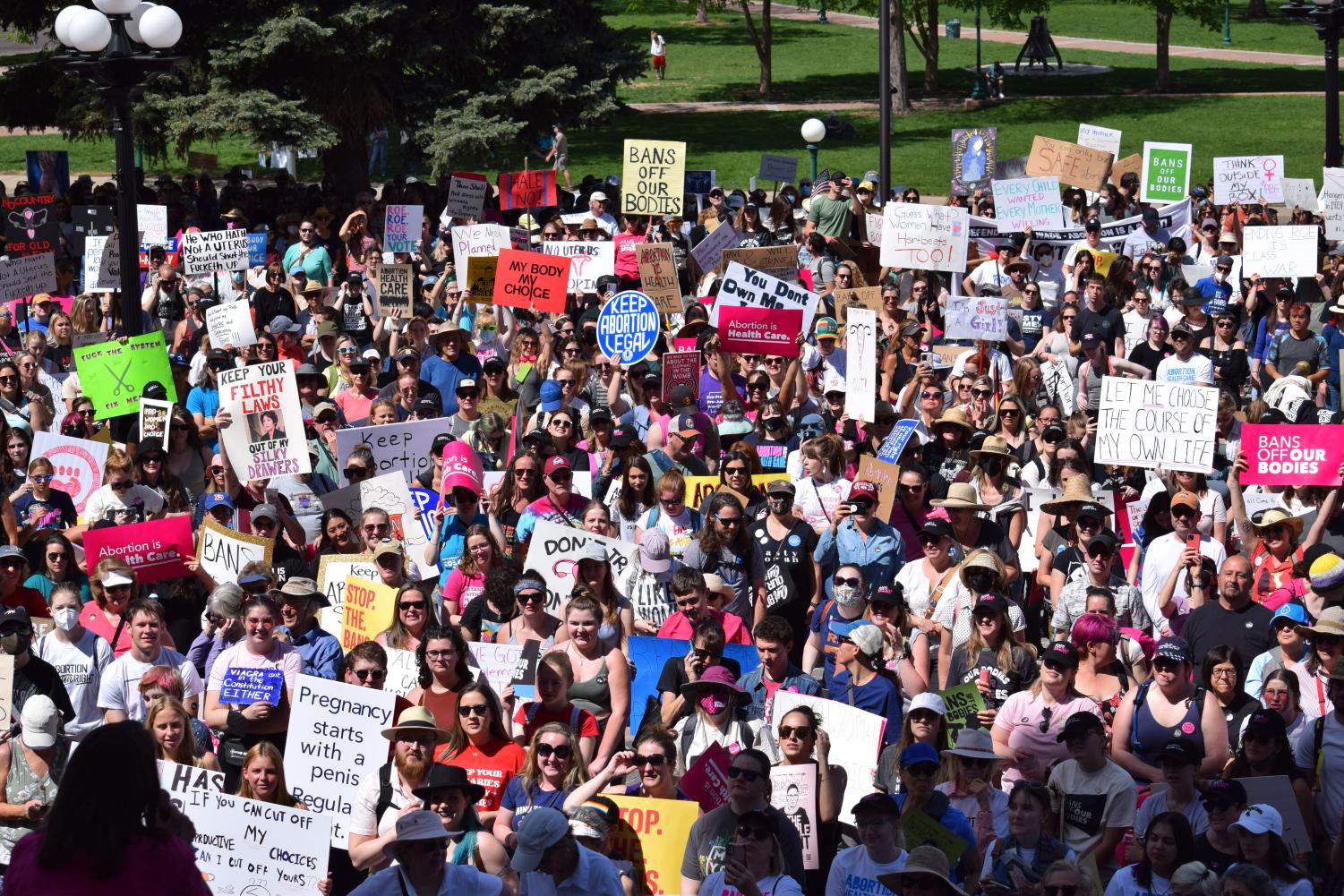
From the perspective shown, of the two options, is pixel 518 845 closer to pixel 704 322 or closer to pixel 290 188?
pixel 704 322

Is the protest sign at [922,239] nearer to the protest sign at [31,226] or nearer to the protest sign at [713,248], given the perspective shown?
the protest sign at [713,248]

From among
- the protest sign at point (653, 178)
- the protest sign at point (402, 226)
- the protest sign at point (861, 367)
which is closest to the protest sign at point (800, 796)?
the protest sign at point (861, 367)

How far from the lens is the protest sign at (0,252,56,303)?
56.5 feet

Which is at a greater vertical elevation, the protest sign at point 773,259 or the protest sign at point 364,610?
the protest sign at point 773,259

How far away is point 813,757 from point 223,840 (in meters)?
2.53

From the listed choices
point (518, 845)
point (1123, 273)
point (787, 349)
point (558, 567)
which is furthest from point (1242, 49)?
point (518, 845)

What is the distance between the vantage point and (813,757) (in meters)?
8.39

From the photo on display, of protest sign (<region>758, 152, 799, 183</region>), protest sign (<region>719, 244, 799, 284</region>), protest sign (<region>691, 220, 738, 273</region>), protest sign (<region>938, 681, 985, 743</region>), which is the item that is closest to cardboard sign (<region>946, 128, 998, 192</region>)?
protest sign (<region>758, 152, 799, 183</region>)

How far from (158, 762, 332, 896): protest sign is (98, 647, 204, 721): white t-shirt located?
59.4 inches

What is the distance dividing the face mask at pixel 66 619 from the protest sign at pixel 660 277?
7.91 meters

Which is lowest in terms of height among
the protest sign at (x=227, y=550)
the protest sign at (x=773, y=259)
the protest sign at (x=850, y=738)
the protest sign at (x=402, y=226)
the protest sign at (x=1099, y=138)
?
the protest sign at (x=850, y=738)

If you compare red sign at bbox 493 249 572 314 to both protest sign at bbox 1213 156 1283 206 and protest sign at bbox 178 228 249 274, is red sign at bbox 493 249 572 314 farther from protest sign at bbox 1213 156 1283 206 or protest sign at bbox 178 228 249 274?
protest sign at bbox 1213 156 1283 206

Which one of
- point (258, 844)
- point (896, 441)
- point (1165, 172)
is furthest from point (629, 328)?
point (1165, 172)

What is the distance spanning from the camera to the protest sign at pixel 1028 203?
21.1 m
